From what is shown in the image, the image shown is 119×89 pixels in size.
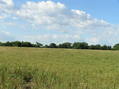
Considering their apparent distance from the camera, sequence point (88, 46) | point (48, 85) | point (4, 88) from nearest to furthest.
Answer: point (4, 88) < point (48, 85) < point (88, 46)

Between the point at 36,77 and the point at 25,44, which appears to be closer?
the point at 36,77

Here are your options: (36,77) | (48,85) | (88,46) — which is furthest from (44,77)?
(88,46)

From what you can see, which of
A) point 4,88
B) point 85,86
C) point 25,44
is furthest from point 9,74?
point 25,44

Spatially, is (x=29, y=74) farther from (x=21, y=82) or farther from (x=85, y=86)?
(x=85, y=86)

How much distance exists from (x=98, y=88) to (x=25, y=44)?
175ft

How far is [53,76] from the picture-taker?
372 inches

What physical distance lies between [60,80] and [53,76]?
468mm

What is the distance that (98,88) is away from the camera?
8.46 meters

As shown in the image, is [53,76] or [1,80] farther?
[53,76]

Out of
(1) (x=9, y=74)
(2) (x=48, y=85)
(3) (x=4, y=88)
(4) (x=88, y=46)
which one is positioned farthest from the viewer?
(4) (x=88, y=46)

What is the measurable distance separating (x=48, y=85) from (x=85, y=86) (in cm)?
109

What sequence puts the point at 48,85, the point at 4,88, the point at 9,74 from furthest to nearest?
the point at 9,74 → the point at 48,85 → the point at 4,88

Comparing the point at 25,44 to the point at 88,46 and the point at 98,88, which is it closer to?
the point at 88,46

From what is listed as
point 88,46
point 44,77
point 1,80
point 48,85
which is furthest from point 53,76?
point 88,46
